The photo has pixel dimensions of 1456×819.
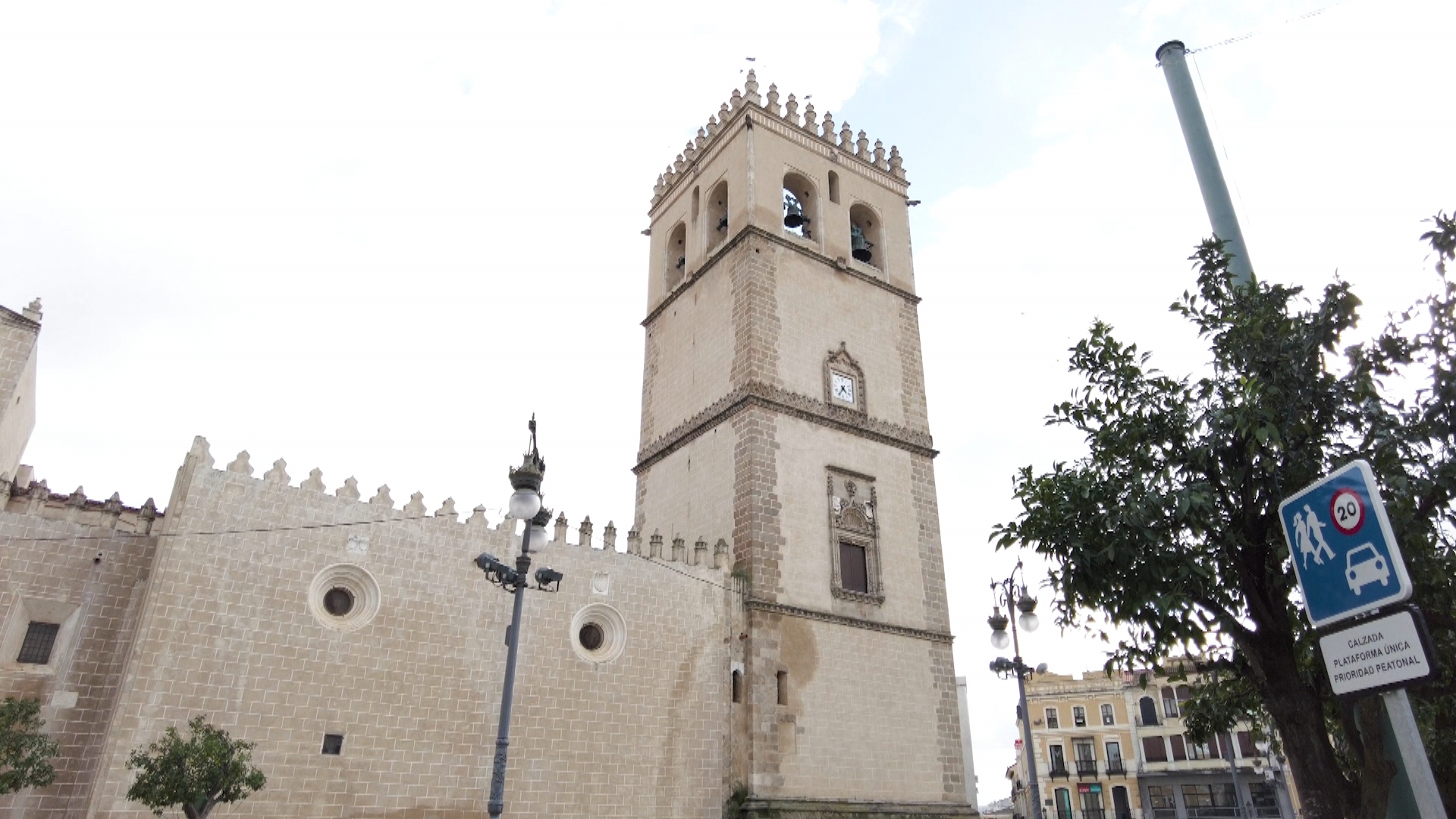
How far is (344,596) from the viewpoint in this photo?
14984 millimetres

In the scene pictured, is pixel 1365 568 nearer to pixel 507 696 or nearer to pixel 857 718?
pixel 507 696

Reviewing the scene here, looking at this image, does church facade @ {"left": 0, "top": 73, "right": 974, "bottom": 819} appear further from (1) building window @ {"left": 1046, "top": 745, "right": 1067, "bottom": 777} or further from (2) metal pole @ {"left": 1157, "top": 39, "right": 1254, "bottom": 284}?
(1) building window @ {"left": 1046, "top": 745, "right": 1067, "bottom": 777}

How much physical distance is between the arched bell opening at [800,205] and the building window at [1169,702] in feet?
111

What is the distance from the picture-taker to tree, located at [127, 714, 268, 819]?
1122 cm

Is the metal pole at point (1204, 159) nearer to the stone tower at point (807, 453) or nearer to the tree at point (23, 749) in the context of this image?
the stone tower at point (807, 453)

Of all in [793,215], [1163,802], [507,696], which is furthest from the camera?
[1163,802]

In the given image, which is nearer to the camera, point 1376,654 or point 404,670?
point 1376,654

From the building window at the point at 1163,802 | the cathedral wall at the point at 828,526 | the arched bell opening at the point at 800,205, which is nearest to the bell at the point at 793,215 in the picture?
the arched bell opening at the point at 800,205

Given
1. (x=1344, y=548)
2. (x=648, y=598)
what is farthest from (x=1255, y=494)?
(x=648, y=598)

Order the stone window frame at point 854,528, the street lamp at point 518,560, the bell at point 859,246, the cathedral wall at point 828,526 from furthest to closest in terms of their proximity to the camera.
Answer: the bell at point 859,246, the stone window frame at point 854,528, the cathedral wall at point 828,526, the street lamp at point 518,560

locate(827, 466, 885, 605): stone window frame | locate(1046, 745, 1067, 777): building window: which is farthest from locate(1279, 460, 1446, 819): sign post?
locate(1046, 745, 1067, 777): building window

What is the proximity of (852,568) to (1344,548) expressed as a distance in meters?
16.7

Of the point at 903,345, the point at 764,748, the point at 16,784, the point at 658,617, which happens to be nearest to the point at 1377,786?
the point at 764,748

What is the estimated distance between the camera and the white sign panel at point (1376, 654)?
3539mm
